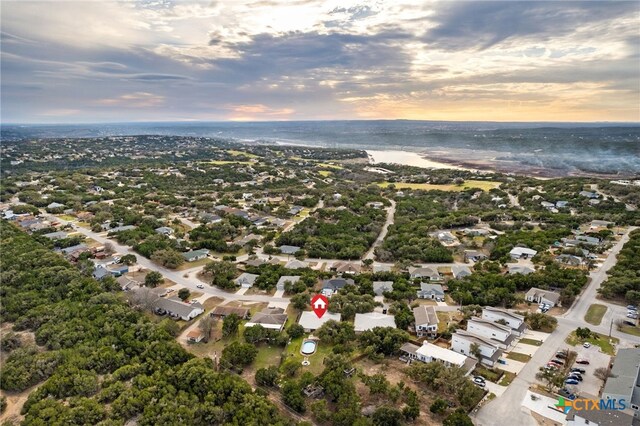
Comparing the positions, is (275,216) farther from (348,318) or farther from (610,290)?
(610,290)

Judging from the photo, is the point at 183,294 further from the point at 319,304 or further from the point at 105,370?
the point at 319,304

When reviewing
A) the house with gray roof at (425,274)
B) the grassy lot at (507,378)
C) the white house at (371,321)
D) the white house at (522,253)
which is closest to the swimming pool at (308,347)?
A: the white house at (371,321)

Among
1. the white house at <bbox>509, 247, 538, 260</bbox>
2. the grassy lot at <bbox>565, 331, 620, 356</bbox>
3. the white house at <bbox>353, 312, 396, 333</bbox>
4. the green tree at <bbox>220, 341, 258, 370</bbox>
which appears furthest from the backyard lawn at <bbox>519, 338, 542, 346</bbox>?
the green tree at <bbox>220, 341, 258, 370</bbox>

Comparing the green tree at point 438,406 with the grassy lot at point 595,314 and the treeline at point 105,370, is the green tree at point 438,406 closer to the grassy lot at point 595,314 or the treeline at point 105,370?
the treeline at point 105,370

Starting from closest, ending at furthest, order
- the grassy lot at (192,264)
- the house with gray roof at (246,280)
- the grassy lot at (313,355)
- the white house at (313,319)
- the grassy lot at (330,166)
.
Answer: the grassy lot at (313,355) < the white house at (313,319) < the house with gray roof at (246,280) < the grassy lot at (192,264) < the grassy lot at (330,166)

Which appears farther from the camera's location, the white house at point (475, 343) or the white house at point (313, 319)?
the white house at point (313, 319)

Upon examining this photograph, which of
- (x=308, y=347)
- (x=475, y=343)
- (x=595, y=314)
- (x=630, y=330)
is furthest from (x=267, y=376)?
(x=630, y=330)

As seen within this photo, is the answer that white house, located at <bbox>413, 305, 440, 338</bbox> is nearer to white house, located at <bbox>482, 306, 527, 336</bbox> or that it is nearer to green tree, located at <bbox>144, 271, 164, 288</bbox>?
white house, located at <bbox>482, 306, 527, 336</bbox>
